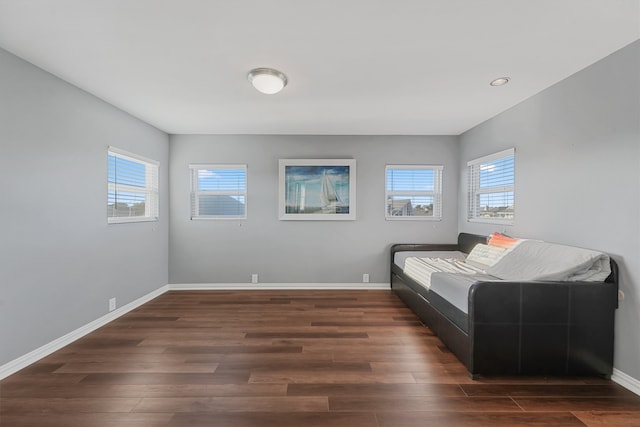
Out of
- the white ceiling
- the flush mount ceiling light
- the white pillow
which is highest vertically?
the white ceiling

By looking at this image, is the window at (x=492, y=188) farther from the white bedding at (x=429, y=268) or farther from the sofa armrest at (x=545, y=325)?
the sofa armrest at (x=545, y=325)

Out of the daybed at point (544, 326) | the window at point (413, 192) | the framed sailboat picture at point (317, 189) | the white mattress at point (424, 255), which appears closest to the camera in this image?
the daybed at point (544, 326)

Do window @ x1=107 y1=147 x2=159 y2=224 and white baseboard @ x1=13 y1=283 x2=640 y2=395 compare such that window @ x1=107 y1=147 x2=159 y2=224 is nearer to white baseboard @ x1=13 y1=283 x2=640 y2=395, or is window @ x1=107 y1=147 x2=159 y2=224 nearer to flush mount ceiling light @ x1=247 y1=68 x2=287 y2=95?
white baseboard @ x1=13 y1=283 x2=640 y2=395

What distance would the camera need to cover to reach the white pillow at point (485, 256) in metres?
3.03

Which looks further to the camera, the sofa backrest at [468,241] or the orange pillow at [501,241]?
the sofa backrest at [468,241]

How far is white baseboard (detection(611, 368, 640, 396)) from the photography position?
1897mm

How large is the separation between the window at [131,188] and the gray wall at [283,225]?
1.30 feet

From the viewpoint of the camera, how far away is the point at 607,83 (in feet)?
6.96

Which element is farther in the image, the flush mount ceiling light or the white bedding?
the white bedding

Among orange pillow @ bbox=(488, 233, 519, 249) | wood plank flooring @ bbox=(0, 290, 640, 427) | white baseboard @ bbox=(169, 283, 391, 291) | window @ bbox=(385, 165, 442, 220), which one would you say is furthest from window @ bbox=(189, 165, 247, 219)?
orange pillow @ bbox=(488, 233, 519, 249)

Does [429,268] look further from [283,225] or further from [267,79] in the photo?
[267,79]

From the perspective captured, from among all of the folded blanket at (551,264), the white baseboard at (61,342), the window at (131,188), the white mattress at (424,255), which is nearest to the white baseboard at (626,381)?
the folded blanket at (551,264)

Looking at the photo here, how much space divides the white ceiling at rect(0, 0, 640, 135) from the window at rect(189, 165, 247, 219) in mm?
1351

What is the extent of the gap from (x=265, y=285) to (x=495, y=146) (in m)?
3.75
